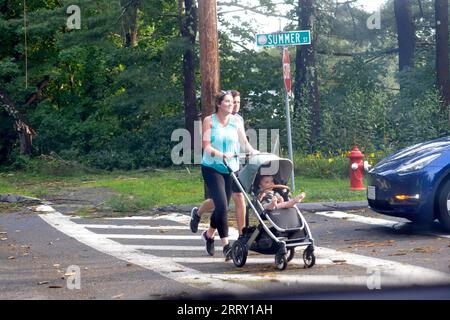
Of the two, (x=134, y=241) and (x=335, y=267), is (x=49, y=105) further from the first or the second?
(x=335, y=267)

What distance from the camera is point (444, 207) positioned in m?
10.7

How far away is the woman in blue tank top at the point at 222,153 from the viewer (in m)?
9.14

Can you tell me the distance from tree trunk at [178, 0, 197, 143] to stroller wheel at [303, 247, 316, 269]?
1899cm

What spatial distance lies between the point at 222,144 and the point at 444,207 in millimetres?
3259

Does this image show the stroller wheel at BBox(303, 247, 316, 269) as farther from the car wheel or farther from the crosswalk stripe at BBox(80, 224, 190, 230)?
the crosswalk stripe at BBox(80, 224, 190, 230)

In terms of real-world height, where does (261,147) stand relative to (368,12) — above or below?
below

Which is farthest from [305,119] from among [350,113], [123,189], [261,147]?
[123,189]

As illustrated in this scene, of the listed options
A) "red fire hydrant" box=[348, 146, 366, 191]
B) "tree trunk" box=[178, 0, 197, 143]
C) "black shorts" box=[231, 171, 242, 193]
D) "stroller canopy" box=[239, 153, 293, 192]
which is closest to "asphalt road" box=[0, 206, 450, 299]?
"black shorts" box=[231, 171, 242, 193]

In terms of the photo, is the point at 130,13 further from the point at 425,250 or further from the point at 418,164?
the point at 425,250

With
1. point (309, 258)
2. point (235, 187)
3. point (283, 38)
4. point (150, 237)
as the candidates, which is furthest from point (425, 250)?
point (283, 38)

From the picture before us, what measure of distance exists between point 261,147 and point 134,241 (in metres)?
13.7

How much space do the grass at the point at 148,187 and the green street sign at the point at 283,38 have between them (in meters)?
2.80
